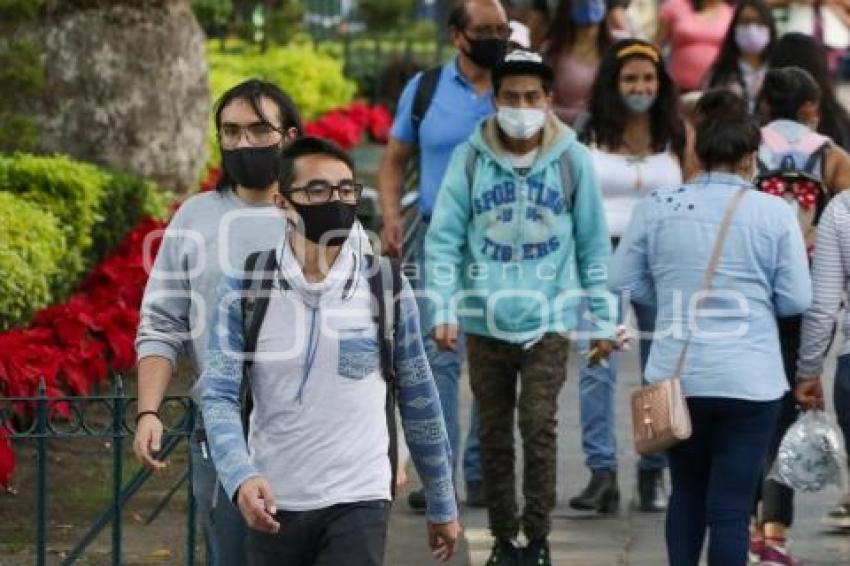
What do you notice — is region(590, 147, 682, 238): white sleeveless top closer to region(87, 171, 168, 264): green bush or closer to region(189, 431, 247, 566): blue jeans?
region(87, 171, 168, 264): green bush

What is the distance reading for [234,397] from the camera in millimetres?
6164

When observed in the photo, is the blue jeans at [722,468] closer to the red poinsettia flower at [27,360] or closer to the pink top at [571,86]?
the red poinsettia flower at [27,360]

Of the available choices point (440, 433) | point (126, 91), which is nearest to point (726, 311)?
point (440, 433)

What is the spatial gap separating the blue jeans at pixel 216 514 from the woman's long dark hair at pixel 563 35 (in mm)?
6713

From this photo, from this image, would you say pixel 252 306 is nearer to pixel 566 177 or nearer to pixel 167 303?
pixel 167 303

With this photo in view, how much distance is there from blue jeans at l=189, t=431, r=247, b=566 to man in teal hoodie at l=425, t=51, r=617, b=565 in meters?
2.00

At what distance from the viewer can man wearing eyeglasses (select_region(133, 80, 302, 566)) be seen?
684cm

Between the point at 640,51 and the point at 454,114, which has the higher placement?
the point at 640,51

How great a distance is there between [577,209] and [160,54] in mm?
5252

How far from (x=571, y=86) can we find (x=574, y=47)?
0.29 m

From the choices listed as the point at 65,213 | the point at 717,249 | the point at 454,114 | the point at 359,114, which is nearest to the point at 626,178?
the point at 454,114

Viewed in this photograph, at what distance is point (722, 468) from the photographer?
787cm

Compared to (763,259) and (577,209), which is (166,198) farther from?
(763,259)

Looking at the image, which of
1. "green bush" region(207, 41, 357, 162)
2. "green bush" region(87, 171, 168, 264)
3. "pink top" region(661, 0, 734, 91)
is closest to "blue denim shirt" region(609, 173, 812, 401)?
"green bush" region(87, 171, 168, 264)
